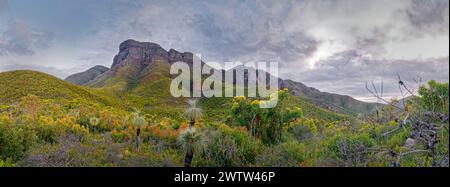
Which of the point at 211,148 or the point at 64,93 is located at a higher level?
the point at 64,93

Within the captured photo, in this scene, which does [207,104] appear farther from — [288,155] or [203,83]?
[288,155]

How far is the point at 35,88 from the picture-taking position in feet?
146

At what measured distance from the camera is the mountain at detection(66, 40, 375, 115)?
216 feet

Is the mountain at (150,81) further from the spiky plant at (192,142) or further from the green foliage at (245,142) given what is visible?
the spiky plant at (192,142)

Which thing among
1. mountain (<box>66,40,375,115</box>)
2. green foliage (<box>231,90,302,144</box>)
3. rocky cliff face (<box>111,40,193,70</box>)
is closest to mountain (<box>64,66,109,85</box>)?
mountain (<box>66,40,375,115</box>)

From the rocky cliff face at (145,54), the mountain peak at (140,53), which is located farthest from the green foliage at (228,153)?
the rocky cliff face at (145,54)

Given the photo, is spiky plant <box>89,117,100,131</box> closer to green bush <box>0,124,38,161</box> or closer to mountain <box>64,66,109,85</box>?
green bush <box>0,124,38,161</box>

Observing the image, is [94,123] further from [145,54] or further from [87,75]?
[87,75]

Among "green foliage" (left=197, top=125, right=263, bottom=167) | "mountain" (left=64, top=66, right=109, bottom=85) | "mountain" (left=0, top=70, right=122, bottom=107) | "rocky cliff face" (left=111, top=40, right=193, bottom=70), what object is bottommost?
"green foliage" (left=197, top=125, right=263, bottom=167)

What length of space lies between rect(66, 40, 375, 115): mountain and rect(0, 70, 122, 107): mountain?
9421mm
